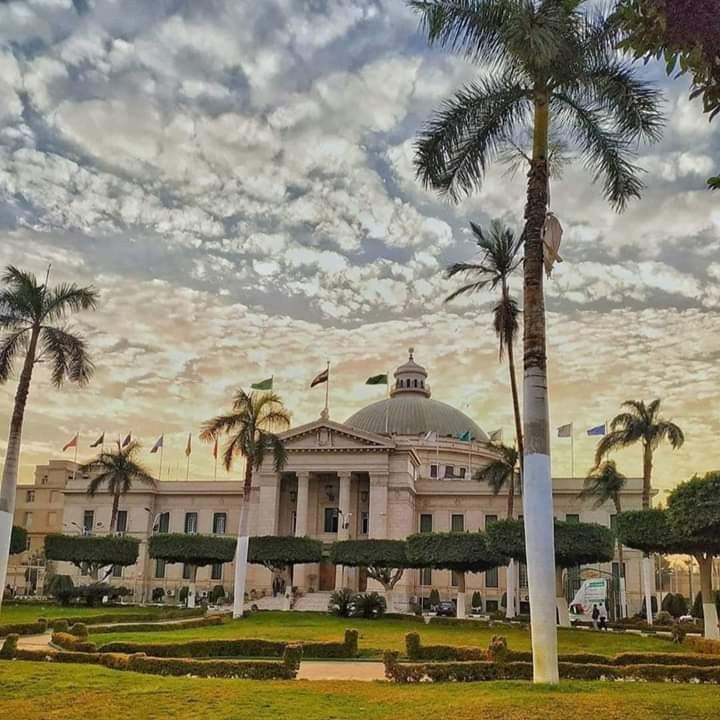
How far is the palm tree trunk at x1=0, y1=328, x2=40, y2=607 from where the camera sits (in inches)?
1057

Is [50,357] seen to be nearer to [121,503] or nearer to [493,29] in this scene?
[493,29]

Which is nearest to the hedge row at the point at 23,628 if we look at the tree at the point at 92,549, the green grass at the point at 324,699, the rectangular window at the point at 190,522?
the green grass at the point at 324,699

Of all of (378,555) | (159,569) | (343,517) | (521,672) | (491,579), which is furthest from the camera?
(159,569)

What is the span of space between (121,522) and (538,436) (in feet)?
232

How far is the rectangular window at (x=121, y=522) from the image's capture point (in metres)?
81.2

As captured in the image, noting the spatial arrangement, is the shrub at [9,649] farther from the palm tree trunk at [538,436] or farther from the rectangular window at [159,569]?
the rectangular window at [159,569]

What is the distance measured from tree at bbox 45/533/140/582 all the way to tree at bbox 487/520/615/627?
2776 centimetres

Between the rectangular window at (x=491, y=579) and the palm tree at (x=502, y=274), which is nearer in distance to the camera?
the palm tree at (x=502, y=274)

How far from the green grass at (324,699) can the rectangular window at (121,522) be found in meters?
64.6

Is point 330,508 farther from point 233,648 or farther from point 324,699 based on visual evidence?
point 324,699

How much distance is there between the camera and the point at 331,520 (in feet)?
249

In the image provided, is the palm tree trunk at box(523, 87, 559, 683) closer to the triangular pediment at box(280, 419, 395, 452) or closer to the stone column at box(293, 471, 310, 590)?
the triangular pediment at box(280, 419, 395, 452)

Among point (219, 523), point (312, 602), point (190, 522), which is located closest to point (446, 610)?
point (312, 602)

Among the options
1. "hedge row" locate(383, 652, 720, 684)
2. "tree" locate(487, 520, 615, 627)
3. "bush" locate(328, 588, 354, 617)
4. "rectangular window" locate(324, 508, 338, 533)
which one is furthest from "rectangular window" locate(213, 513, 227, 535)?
"hedge row" locate(383, 652, 720, 684)
